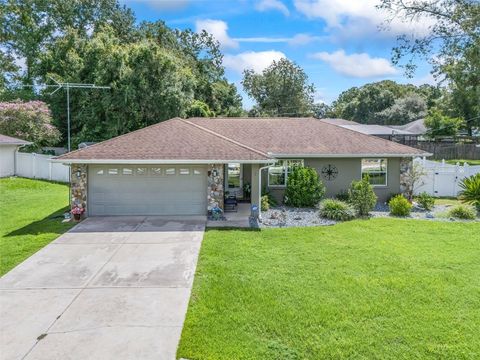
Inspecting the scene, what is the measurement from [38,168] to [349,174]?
732 inches

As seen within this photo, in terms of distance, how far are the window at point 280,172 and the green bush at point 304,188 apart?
0.81 meters

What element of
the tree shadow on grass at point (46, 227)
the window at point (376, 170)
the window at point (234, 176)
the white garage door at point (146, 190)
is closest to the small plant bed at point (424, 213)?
the window at point (376, 170)

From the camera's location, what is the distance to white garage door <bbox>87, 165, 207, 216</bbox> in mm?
14031

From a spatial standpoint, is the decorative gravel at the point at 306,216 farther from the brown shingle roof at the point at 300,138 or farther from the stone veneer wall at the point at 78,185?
the stone veneer wall at the point at 78,185

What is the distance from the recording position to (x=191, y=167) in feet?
46.6

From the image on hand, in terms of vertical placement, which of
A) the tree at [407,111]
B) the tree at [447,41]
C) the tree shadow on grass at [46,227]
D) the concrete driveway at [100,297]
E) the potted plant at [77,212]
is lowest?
the concrete driveway at [100,297]

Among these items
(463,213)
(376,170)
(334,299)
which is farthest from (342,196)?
(334,299)

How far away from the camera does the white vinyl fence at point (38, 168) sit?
2364cm

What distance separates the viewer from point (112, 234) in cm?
1160

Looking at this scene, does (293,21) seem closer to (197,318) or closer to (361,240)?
(361,240)

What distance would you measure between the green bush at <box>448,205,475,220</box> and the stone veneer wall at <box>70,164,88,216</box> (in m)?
13.4

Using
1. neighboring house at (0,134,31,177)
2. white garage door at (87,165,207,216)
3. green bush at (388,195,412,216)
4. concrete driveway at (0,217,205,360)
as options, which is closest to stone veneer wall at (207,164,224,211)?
white garage door at (87,165,207,216)

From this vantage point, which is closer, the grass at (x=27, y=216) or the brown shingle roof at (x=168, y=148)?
the grass at (x=27, y=216)

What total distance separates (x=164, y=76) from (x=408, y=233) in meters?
20.5
